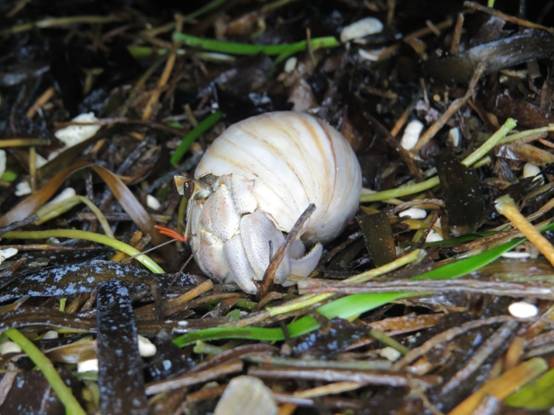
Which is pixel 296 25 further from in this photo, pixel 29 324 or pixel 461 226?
pixel 29 324

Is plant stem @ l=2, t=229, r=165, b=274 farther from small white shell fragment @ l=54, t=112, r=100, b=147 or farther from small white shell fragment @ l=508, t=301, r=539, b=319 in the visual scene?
small white shell fragment @ l=508, t=301, r=539, b=319

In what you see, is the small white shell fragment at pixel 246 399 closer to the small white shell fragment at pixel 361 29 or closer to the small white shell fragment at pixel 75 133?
the small white shell fragment at pixel 75 133

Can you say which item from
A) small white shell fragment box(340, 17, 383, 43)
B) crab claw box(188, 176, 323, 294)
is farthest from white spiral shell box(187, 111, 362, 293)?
small white shell fragment box(340, 17, 383, 43)

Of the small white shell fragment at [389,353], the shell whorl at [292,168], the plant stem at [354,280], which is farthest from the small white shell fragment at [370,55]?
the small white shell fragment at [389,353]

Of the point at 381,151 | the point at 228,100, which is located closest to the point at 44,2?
the point at 228,100

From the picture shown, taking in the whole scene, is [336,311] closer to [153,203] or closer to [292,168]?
[292,168]

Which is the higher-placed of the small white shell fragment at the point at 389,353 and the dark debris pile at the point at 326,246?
the dark debris pile at the point at 326,246

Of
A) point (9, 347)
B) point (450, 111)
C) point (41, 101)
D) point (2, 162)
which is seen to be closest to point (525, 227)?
point (450, 111)
